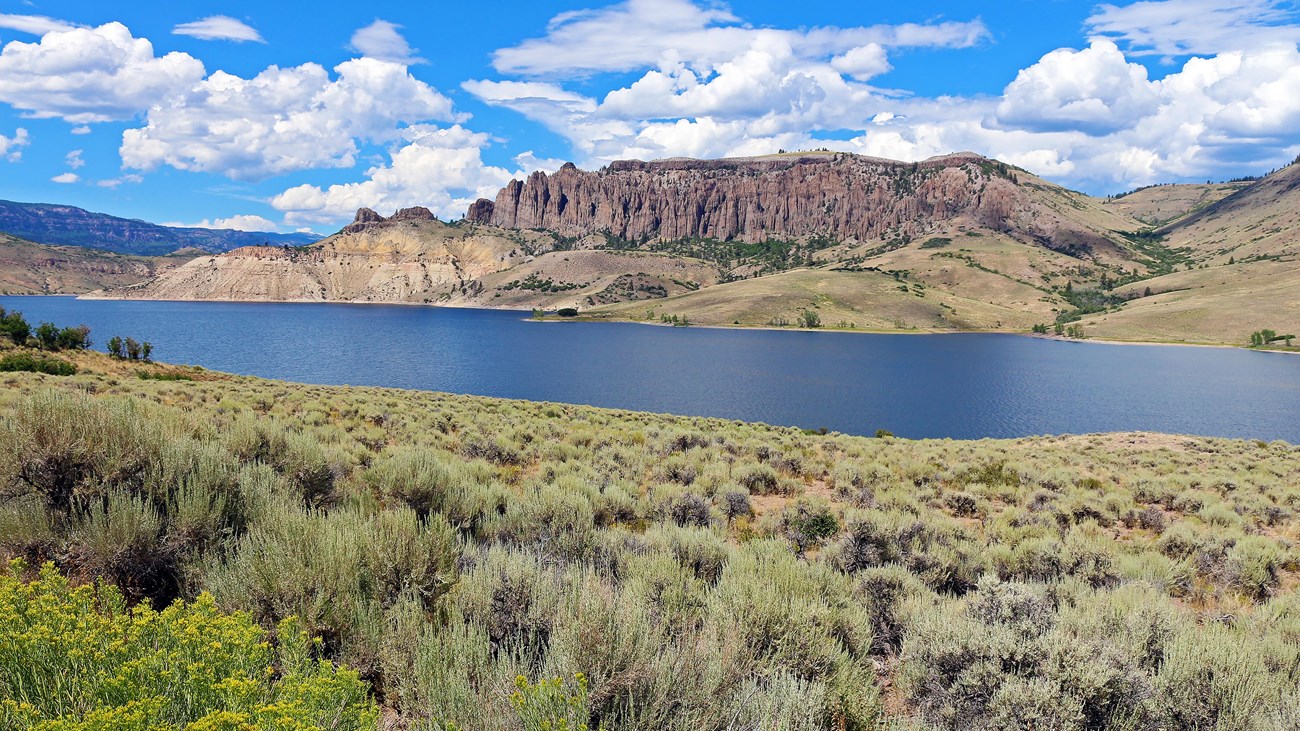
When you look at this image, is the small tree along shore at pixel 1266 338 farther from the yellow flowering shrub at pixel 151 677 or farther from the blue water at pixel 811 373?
the yellow flowering shrub at pixel 151 677

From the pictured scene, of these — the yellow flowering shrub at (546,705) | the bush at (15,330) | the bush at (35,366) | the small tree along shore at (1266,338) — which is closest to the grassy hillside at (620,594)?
the yellow flowering shrub at (546,705)

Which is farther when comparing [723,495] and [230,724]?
[723,495]

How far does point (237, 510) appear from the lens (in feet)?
19.1

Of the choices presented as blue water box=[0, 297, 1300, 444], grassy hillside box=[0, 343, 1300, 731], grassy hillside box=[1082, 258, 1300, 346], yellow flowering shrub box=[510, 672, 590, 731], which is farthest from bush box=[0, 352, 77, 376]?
grassy hillside box=[1082, 258, 1300, 346]

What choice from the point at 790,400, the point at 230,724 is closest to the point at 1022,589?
the point at 230,724

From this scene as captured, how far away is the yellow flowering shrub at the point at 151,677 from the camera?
2359 millimetres

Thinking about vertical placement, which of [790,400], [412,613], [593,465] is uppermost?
[412,613]

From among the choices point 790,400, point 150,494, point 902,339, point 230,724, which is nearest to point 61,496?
point 150,494

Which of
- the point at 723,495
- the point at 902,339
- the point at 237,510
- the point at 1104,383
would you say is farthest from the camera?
the point at 902,339

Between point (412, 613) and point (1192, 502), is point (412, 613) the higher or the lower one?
the higher one

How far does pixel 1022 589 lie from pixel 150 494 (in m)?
7.94

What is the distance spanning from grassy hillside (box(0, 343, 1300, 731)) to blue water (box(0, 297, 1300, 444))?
4227cm

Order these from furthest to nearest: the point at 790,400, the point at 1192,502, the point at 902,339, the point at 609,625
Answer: the point at 902,339 → the point at 790,400 → the point at 1192,502 → the point at 609,625

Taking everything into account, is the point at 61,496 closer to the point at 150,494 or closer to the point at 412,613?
the point at 150,494
